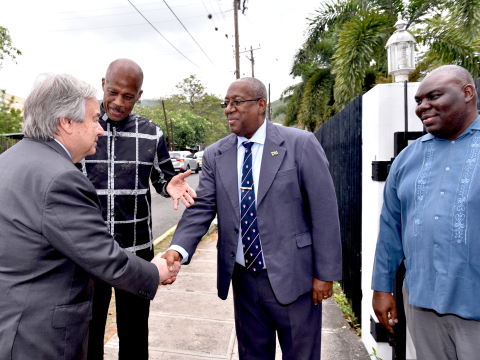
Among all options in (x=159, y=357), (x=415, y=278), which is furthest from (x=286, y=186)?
(x=159, y=357)

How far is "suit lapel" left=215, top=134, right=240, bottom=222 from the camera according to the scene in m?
2.29

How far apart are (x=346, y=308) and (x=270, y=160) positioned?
2.56m

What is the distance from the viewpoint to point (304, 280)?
2.20m

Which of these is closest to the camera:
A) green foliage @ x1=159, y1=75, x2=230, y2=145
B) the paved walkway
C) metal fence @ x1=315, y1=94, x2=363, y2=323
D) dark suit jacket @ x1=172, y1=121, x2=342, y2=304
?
dark suit jacket @ x1=172, y1=121, x2=342, y2=304

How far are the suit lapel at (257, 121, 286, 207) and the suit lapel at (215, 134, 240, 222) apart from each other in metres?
0.19

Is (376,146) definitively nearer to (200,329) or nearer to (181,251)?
(181,251)

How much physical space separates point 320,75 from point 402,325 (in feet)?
49.7

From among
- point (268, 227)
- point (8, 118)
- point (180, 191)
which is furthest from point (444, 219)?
point (8, 118)

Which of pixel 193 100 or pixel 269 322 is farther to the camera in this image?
pixel 193 100

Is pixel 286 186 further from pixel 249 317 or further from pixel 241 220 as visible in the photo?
pixel 249 317

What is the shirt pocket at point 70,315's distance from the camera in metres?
1.52

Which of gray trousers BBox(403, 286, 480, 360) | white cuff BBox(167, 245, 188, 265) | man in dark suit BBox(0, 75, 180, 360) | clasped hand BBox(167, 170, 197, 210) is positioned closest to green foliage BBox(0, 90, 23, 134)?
clasped hand BBox(167, 170, 197, 210)

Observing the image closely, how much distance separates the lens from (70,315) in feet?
5.10

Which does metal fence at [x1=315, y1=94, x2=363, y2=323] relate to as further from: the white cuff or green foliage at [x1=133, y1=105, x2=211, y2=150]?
green foliage at [x1=133, y1=105, x2=211, y2=150]
